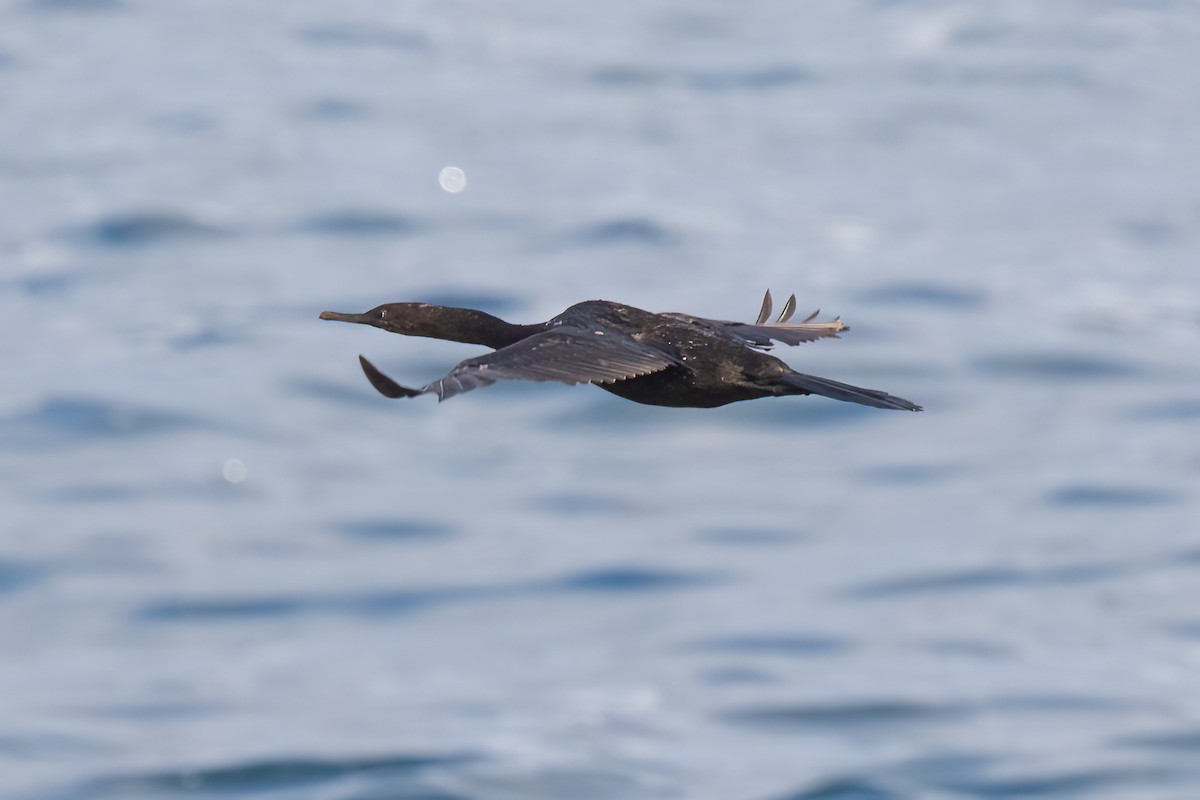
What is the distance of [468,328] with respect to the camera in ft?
27.8

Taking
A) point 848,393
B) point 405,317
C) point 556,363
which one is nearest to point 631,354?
point 556,363

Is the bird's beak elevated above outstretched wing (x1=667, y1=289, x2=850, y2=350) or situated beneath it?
situated beneath

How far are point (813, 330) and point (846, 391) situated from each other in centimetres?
157

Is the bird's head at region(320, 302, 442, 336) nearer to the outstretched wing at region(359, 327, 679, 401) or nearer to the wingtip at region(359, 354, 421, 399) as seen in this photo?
the outstretched wing at region(359, 327, 679, 401)

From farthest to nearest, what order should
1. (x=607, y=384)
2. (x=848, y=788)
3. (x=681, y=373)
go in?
(x=848, y=788) < (x=681, y=373) < (x=607, y=384)

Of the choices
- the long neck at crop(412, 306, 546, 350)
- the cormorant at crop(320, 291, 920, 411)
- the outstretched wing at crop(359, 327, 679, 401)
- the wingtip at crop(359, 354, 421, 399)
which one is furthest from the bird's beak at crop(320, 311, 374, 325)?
the wingtip at crop(359, 354, 421, 399)

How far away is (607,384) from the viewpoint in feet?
24.7

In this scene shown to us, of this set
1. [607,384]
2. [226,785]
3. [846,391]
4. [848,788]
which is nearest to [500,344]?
[607,384]

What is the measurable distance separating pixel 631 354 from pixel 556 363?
44 cm

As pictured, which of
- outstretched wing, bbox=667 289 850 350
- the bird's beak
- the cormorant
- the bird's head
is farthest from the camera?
outstretched wing, bbox=667 289 850 350

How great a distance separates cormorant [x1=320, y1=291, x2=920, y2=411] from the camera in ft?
24.1

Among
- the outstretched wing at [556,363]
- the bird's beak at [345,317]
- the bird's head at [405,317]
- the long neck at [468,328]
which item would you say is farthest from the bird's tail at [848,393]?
the bird's beak at [345,317]

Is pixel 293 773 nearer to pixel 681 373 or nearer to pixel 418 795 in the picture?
pixel 418 795

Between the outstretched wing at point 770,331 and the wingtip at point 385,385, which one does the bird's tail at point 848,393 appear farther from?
the wingtip at point 385,385
